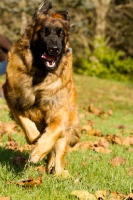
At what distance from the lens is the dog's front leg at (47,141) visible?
4805 millimetres

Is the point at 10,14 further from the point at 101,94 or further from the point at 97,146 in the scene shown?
the point at 97,146

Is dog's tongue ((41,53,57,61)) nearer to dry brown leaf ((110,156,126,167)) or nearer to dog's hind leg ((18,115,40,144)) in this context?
dog's hind leg ((18,115,40,144))

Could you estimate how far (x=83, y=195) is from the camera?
425 cm

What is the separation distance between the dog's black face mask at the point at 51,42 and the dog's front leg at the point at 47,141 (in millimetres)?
706

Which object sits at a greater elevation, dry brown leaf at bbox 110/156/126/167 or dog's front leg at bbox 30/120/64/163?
dog's front leg at bbox 30/120/64/163

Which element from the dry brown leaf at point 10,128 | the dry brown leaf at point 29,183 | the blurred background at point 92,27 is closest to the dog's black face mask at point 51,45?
the dry brown leaf at point 29,183

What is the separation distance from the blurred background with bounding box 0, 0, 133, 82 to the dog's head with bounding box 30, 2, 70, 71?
71.1 feet

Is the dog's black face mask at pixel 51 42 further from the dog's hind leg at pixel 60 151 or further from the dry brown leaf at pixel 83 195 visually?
the dry brown leaf at pixel 83 195

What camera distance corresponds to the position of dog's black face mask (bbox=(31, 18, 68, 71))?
5234 millimetres

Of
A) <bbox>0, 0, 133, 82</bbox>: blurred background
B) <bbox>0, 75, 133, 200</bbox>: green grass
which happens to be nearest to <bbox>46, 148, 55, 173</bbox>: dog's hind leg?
<bbox>0, 75, 133, 200</bbox>: green grass

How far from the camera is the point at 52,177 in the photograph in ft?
16.2

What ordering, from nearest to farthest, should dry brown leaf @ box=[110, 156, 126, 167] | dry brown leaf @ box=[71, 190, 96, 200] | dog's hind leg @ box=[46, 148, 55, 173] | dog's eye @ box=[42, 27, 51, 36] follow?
dry brown leaf @ box=[71, 190, 96, 200] → dog's eye @ box=[42, 27, 51, 36] → dog's hind leg @ box=[46, 148, 55, 173] → dry brown leaf @ box=[110, 156, 126, 167]

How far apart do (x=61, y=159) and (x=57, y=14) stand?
186cm

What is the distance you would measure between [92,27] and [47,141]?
2688cm
